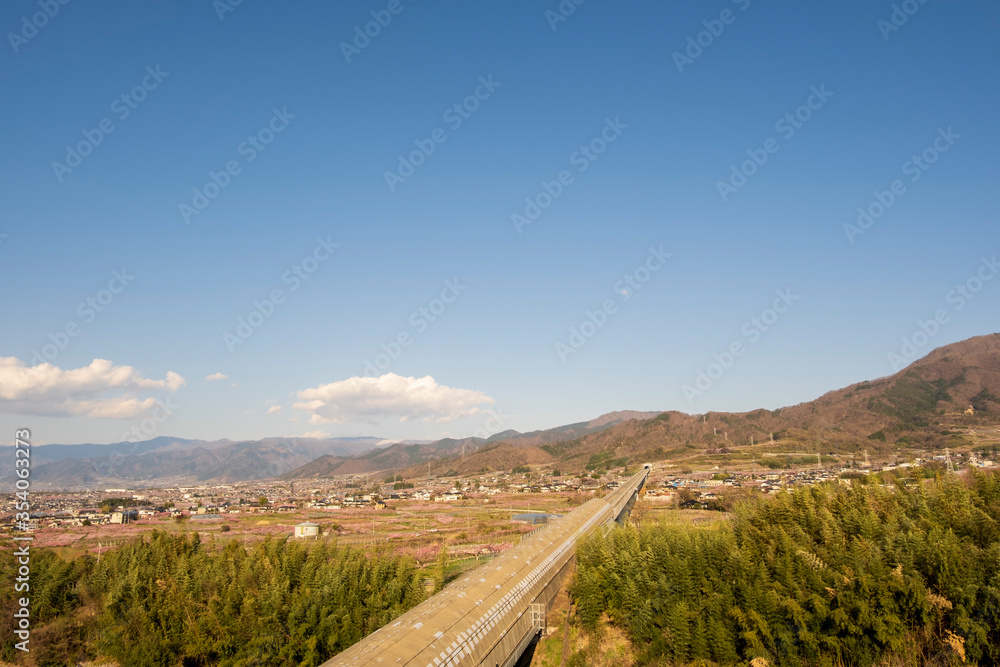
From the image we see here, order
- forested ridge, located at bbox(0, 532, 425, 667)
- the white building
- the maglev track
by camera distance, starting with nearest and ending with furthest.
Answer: the maglev track → forested ridge, located at bbox(0, 532, 425, 667) → the white building

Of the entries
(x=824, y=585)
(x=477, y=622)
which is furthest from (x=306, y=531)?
(x=824, y=585)

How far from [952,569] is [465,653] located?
53.9 ft

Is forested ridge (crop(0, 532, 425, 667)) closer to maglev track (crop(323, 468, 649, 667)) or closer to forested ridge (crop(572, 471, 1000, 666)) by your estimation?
maglev track (crop(323, 468, 649, 667))

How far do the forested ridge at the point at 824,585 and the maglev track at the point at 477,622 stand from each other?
3183mm

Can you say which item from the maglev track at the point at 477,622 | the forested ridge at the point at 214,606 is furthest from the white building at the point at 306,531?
the maglev track at the point at 477,622

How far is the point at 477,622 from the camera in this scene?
20.0 m

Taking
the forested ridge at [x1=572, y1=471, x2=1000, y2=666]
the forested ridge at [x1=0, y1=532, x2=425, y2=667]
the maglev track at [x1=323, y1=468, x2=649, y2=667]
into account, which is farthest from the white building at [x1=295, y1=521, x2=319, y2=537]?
the forested ridge at [x1=572, y1=471, x2=1000, y2=666]

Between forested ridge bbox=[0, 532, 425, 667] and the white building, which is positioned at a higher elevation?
forested ridge bbox=[0, 532, 425, 667]

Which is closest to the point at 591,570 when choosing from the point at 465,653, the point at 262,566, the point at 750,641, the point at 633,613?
the point at 633,613

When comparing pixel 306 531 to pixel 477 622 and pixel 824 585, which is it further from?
pixel 824 585

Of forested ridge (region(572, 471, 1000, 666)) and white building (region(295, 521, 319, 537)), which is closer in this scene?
forested ridge (region(572, 471, 1000, 666))

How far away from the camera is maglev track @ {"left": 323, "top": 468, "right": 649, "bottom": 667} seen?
16.2 metres

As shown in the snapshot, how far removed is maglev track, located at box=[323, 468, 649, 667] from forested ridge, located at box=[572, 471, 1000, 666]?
318cm

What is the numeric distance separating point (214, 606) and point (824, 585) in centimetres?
2601
